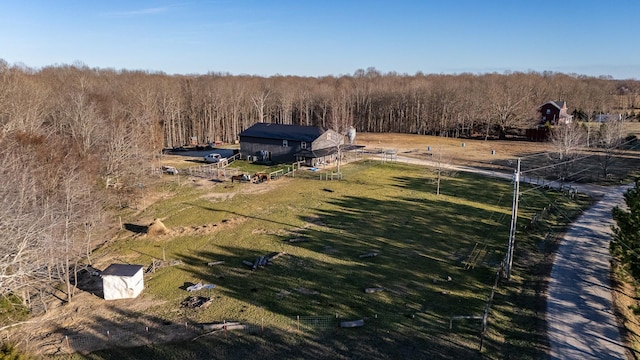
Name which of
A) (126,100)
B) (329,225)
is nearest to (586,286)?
(329,225)

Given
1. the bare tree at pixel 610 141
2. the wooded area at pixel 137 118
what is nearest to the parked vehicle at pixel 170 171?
the wooded area at pixel 137 118

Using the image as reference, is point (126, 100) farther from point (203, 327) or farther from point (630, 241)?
point (630, 241)

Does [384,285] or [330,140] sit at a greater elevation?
[330,140]

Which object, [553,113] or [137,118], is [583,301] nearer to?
[137,118]

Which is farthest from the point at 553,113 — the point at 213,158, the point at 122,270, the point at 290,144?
the point at 122,270

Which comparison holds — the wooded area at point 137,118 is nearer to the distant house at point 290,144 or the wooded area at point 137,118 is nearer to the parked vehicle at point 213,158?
the parked vehicle at point 213,158

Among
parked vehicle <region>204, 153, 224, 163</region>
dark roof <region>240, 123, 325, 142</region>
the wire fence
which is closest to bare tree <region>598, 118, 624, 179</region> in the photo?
dark roof <region>240, 123, 325, 142</region>
